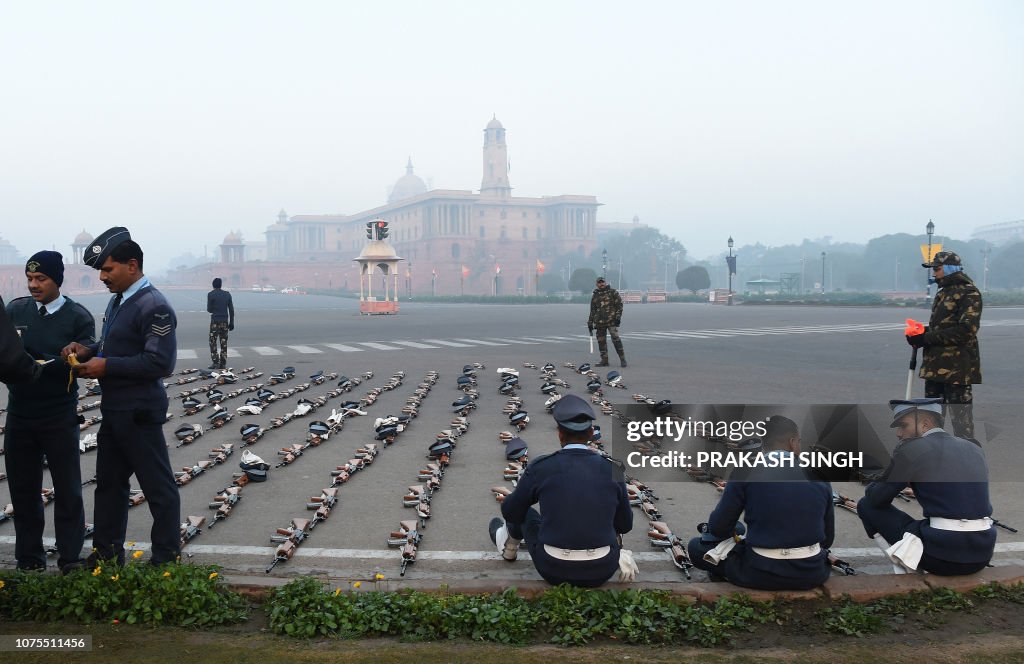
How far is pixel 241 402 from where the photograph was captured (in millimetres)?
12172

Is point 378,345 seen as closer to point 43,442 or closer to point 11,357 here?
point 43,442

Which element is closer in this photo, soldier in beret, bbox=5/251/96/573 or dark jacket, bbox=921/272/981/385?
soldier in beret, bbox=5/251/96/573

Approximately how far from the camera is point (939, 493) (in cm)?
435

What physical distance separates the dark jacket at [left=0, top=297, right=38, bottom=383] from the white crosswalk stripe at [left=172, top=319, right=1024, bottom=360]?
15695 mm

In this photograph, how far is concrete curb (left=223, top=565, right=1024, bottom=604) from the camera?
14.3ft

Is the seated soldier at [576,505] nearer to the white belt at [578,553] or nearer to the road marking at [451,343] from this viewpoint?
the white belt at [578,553]

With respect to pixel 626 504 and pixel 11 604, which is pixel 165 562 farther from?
pixel 626 504

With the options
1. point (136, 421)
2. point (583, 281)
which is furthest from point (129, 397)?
point (583, 281)

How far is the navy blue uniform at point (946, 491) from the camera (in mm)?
4309

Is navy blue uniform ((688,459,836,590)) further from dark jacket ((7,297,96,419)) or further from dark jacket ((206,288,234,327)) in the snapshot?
dark jacket ((206,288,234,327))

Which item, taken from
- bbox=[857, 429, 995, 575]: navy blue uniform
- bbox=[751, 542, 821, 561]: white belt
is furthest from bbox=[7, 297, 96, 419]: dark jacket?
bbox=[857, 429, 995, 575]: navy blue uniform

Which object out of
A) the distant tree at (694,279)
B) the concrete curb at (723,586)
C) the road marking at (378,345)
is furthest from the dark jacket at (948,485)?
the distant tree at (694,279)

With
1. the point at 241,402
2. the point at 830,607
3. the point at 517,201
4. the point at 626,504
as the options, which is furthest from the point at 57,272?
the point at 517,201

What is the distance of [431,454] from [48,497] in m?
3.31
